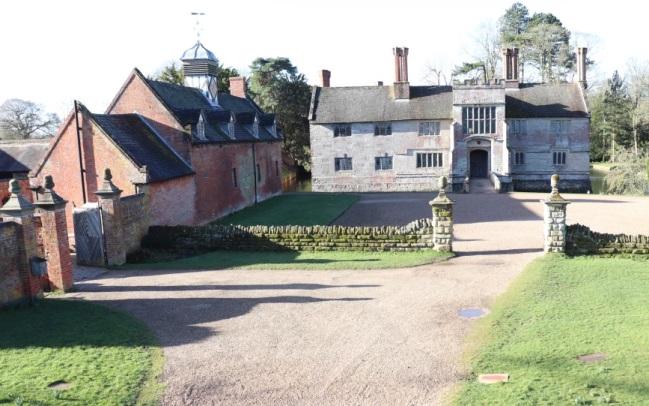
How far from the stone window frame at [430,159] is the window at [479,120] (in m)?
3.04

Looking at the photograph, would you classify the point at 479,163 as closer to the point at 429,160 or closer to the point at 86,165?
the point at 429,160

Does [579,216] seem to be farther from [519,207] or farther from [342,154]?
[342,154]

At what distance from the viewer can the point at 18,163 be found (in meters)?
32.1

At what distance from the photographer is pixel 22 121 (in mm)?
65500

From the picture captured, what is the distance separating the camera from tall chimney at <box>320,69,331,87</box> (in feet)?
163

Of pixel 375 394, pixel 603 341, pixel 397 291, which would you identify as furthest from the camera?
pixel 397 291

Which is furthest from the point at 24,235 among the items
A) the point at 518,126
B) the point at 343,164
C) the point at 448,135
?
the point at 518,126

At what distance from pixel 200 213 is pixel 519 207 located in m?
17.9

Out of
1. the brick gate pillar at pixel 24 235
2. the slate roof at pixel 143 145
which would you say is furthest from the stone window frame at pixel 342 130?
the brick gate pillar at pixel 24 235

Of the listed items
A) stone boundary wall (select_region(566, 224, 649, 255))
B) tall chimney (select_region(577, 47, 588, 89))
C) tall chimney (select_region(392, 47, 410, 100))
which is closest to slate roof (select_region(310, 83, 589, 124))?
tall chimney (select_region(392, 47, 410, 100))

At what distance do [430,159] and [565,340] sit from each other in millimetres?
36733

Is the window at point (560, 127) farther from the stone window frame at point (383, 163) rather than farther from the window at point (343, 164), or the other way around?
the window at point (343, 164)

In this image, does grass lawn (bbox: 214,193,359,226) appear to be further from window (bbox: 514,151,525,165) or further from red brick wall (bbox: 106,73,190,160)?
window (bbox: 514,151,525,165)

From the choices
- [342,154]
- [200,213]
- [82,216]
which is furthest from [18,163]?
[342,154]
